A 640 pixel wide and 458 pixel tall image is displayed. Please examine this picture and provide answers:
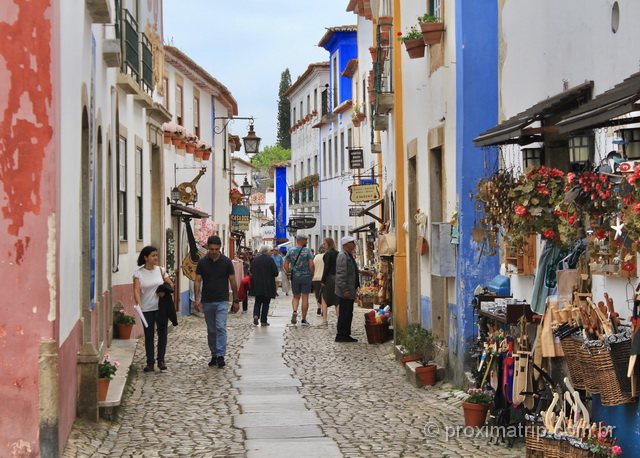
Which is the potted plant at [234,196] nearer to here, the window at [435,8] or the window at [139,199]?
the window at [139,199]

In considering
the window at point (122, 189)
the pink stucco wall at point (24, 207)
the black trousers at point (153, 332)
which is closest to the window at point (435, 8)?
the window at point (122, 189)

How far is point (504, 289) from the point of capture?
35.8 feet

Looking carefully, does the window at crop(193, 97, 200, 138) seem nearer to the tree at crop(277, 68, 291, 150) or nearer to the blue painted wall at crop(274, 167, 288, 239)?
the blue painted wall at crop(274, 167, 288, 239)

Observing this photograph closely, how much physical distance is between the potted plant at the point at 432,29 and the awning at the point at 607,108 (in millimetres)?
6574

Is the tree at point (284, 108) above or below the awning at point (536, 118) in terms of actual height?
above

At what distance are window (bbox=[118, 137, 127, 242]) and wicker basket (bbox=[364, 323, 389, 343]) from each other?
14.9ft

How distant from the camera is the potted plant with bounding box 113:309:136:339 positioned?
15.3 m

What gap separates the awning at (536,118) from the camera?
321 inches

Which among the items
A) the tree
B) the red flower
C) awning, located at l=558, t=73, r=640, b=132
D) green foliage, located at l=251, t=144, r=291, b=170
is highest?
the tree

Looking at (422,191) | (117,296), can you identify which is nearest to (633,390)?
(422,191)

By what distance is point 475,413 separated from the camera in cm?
966

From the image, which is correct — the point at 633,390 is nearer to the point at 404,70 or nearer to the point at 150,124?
the point at 404,70

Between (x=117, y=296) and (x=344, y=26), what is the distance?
26913 mm

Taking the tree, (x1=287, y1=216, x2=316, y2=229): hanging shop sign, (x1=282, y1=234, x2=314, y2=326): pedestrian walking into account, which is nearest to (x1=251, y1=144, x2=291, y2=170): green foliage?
the tree
